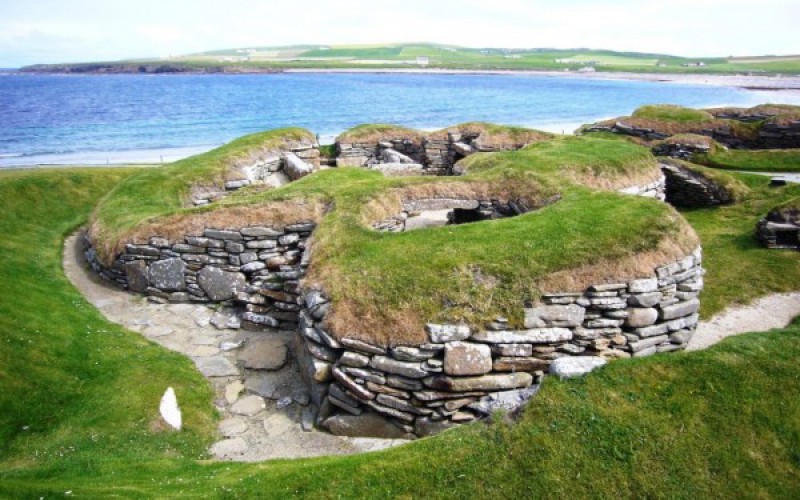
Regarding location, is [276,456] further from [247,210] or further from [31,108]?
[31,108]

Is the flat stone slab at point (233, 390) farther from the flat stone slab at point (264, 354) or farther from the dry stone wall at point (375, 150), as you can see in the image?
the dry stone wall at point (375, 150)

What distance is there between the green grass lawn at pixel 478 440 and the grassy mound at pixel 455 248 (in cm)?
236

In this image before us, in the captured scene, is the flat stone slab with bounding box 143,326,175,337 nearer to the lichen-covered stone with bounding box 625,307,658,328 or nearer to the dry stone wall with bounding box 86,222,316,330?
the dry stone wall with bounding box 86,222,316,330

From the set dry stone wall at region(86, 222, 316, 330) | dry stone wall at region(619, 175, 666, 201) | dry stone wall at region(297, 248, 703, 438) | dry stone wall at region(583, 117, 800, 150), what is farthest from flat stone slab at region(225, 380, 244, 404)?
dry stone wall at region(583, 117, 800, 150)

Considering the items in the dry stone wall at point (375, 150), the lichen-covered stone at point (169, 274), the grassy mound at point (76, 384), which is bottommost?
the grassy mound at point (76, 384)

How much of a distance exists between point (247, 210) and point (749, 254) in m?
16.2

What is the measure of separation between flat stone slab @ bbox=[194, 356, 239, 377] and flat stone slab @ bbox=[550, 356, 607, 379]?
766 cm

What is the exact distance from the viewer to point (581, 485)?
22.7 feet

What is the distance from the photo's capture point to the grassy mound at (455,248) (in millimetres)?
10242

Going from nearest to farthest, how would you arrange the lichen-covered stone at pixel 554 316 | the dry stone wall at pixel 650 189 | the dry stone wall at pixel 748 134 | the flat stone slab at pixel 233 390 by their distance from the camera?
the lichen-covered stone at pixel 554 316 < the flat stone slab at pixel 233 390 < the dry stone wall at pixel 650 189 < the dry stone wall at pixel 748 134

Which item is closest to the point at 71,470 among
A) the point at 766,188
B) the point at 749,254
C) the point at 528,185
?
the point at 528,185

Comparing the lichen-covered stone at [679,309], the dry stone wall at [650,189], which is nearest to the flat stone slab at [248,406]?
the lichen-covered stone at [679,309]

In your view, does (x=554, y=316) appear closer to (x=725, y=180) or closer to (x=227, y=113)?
(x=725, y=180)

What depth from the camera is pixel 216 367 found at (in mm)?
12617
